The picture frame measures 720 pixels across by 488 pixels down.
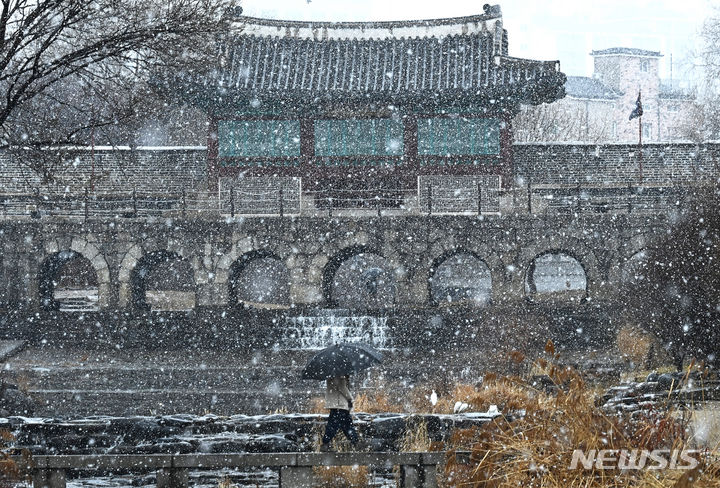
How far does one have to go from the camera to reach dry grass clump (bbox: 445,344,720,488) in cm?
686

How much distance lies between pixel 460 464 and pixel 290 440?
3749 mm

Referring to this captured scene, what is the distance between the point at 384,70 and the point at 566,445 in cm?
2317

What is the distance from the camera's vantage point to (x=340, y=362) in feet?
34.6

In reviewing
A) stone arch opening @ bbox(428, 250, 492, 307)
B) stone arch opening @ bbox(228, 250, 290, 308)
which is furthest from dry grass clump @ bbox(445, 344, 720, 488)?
stone arch opening @ bbox(428, 250, 492, 307)

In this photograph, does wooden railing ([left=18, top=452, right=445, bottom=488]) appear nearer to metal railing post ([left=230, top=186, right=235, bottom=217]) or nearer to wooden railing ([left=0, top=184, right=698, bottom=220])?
wooden railing ([left=0, top=184, right=698, bottom=220])

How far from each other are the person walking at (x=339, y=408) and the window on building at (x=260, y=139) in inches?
755

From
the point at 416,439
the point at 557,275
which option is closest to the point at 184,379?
the point at 416,439

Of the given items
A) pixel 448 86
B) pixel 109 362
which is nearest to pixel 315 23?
pixel 448 86

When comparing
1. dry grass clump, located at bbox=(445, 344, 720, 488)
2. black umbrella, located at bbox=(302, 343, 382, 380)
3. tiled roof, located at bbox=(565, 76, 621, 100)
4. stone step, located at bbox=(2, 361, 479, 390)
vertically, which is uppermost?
tiled roof, located at bbox=(565, 76, 621, 100)

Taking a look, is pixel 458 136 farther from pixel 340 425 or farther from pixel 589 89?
pixel 589 89

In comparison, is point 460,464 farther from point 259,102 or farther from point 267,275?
point 267,275

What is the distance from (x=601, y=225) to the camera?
26625mm

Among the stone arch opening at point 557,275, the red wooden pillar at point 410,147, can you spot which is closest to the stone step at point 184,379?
the red wooden pillar at point 410,147

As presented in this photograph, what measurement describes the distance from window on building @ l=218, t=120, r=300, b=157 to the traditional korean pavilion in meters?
0.03
